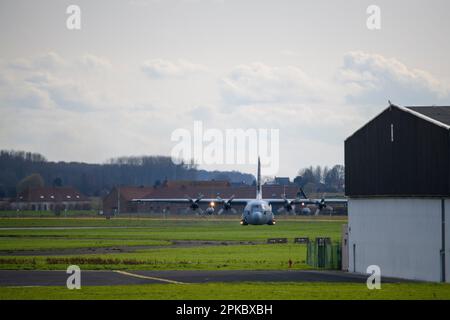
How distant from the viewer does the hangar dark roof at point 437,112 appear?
44.6m

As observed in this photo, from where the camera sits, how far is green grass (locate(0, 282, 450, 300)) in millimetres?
34375

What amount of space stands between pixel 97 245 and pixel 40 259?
2079 centimetres

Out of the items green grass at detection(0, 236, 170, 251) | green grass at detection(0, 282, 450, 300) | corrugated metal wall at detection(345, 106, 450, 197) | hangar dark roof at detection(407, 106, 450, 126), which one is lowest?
green grass at detection(0, 236, 170, 251)

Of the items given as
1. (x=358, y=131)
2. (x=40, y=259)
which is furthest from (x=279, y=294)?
(x=40, y=259)

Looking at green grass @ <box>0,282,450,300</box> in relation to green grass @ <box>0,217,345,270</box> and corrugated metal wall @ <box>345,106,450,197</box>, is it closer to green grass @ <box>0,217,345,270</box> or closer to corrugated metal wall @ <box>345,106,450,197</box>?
corrugated metal wall @ <box>345,106,450,197</box>

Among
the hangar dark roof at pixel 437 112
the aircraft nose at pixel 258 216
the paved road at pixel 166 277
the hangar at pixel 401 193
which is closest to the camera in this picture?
the paved road at pixel 166 277

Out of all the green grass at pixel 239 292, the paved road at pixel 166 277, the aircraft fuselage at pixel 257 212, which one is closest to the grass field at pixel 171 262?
the green grass at pixel 239 292

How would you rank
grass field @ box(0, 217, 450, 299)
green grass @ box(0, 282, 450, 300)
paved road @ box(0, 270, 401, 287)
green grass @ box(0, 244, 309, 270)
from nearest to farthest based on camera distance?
green grass @ box(0, 282, 450, 300) → grass field @ box(0, 217, 450, 299) → paved road @ box(0, 270, 401, 287) → green grass @ box(0, 244, 309, 270)

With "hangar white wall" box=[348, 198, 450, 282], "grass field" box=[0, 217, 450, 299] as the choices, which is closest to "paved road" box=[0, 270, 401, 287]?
"hangar white wall" box=[348, 198, 450, 282]

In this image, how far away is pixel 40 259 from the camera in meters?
58.9

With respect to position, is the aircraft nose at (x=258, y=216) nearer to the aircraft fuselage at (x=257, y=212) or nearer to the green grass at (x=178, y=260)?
the aircraft fuselage at (x=257, y=212)

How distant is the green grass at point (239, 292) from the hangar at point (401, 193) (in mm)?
3551

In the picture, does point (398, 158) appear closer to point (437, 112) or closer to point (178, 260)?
point (437, 112)

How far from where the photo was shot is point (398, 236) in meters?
45.4
